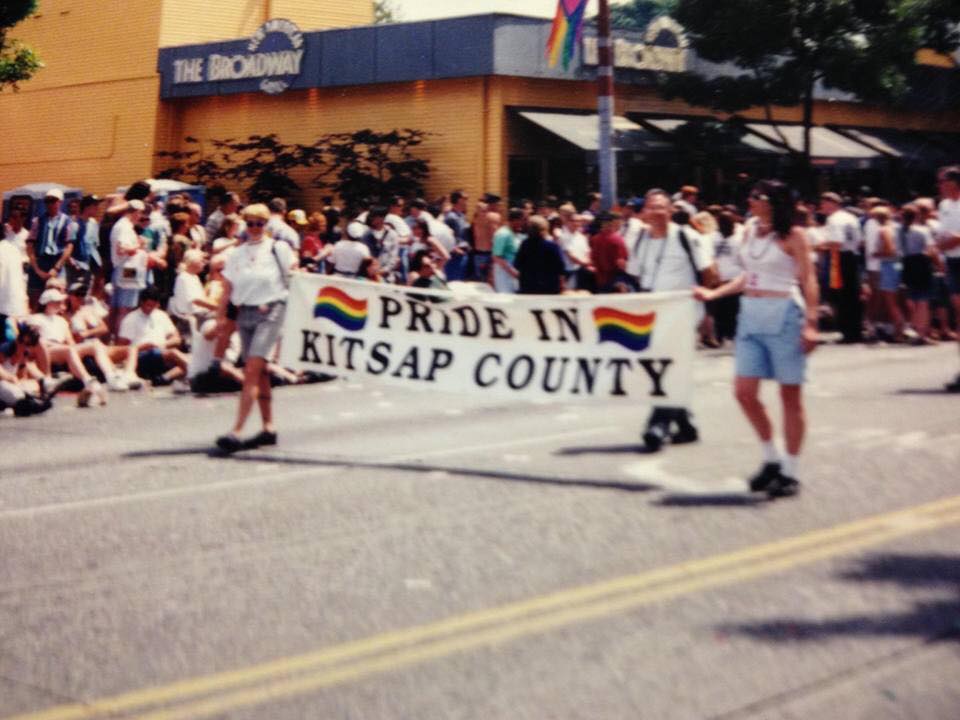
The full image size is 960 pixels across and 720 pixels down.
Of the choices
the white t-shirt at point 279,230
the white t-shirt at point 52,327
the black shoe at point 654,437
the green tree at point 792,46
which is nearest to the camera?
the black shoe at point 654,437

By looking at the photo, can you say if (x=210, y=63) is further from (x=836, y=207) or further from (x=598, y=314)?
(x=598, y=314)

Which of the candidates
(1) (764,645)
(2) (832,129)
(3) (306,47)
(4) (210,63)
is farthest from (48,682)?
(2) (832,129)

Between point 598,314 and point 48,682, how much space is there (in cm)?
560

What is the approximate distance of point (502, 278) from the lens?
1964 cm

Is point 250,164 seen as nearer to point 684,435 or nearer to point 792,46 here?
point 792,46

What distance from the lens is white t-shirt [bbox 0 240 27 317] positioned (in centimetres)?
1491

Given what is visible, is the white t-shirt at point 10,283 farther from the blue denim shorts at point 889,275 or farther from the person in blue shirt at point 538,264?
the blue denim shorts at point 889,275

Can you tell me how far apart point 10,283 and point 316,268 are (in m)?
5.24

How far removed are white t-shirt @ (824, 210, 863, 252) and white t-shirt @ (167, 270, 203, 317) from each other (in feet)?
29.7

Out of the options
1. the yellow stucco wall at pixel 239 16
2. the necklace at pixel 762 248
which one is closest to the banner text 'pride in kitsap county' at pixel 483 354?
the necklace at pixel 762 248

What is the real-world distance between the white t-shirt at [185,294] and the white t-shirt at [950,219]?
27.0 ft

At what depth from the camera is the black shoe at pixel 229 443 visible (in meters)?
10.8

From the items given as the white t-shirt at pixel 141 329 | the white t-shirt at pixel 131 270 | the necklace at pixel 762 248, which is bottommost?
the necklace at pixel 762 248

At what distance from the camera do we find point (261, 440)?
1114 centimetres
